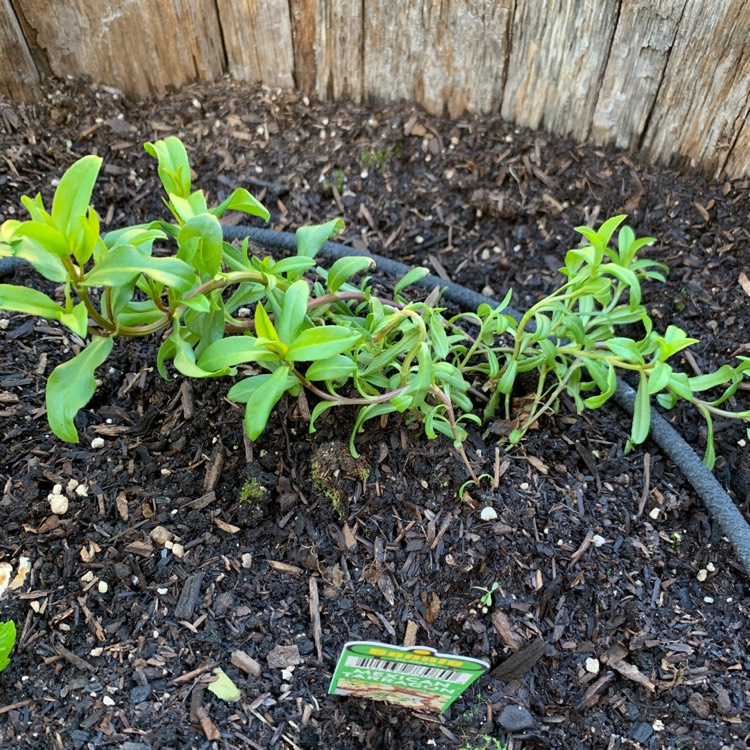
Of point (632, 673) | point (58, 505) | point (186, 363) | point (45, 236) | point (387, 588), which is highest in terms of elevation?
point (45, 236)

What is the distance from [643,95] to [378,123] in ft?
2.89

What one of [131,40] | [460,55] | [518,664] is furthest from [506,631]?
[131,40]

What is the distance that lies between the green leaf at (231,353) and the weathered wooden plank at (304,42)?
1543mm

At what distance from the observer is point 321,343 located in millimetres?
1359

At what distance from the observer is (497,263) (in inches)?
95.4

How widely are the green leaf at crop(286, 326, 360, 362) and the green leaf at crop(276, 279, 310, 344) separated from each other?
20 mm

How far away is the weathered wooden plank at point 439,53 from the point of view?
232 centimetres

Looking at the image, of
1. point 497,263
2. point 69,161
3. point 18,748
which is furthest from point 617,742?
point 69,161

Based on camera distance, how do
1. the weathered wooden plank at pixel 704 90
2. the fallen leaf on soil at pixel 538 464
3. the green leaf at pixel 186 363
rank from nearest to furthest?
the green leaf at pixel 186 363 < the fallen leaf on soil at pixel 538 464 < the weathered wooden plank at pixel 704 90

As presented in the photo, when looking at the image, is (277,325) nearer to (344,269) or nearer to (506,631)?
(344,269)

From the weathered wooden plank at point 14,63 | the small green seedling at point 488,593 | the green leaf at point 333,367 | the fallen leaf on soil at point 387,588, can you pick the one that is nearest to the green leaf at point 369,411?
the green leaf at point 333,367

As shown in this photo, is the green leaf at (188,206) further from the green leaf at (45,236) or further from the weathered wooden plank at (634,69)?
the weathered wooden plank at (634,69)

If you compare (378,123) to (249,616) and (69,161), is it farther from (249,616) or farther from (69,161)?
(249,616)

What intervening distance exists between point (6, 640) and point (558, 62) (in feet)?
7.22
